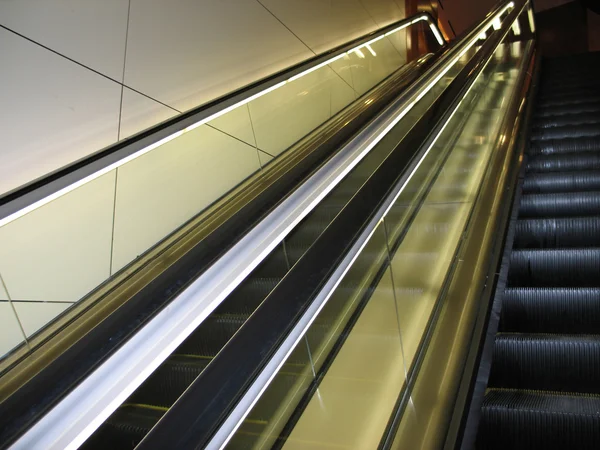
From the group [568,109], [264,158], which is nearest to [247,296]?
[264,158]

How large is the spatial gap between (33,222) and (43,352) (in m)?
0.63

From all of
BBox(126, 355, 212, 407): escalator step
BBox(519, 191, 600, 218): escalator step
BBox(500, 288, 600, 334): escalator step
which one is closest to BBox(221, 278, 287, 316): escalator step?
BBox(126, 355, 212, 407): escalator step

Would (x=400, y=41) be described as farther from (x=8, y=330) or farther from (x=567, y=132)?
(x=8, y=330)

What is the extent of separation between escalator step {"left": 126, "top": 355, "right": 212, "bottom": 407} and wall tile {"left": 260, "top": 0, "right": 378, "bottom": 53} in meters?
4.39

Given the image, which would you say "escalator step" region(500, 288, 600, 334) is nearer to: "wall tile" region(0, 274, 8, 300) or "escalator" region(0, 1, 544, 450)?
"escalator" region(0, 1, 544, 450)

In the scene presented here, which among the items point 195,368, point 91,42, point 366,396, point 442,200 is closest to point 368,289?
point 366,396

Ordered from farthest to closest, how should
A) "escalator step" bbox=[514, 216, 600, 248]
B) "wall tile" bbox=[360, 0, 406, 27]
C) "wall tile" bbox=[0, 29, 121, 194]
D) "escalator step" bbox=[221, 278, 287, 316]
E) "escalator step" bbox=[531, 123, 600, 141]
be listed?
"wall tile" bbox=[360, 0, 406, 27], "escalator step" bbox=[531, 123, 600, 141], "escalator step" bbox=[514, 216, 600, 248], "wall tile" bbox=[0, 29, 121, 194], "escalator step" bbox=[221, 278, 287, 316]

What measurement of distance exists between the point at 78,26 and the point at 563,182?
9.98 ft

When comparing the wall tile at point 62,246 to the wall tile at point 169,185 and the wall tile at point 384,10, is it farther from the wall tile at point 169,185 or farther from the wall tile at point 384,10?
the wall tile at point 384,10

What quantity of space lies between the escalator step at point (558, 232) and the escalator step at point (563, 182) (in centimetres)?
72

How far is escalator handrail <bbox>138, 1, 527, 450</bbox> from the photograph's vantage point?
81 centimetres

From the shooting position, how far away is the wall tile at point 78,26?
2.65 meters

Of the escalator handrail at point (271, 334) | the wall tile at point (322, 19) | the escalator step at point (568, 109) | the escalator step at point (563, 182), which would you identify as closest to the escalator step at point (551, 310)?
the escalator handrail at point (271, 334)

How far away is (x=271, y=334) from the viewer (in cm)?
101
